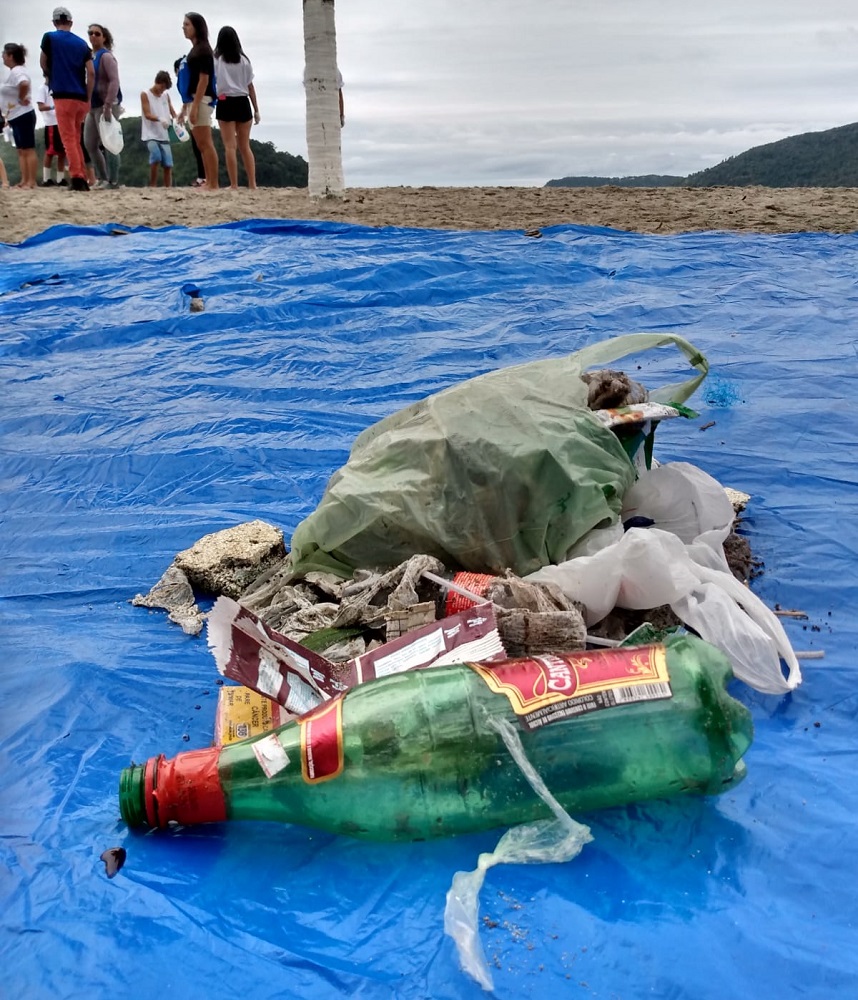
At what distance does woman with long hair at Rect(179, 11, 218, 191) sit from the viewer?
8.32 m

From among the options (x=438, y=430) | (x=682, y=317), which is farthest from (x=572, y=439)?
(x=682, y=317)

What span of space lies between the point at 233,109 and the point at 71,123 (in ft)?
4.91

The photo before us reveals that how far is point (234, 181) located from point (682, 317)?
250 inches

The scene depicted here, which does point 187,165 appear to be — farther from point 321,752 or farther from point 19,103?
point 321,752

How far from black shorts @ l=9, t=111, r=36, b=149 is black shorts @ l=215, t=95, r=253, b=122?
196 cm

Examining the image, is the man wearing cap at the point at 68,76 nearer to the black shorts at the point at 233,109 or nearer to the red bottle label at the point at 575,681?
the black shorts at the point at 233,109

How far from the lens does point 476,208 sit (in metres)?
7.72

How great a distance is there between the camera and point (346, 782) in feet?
4.67

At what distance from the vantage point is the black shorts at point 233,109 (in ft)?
28.3

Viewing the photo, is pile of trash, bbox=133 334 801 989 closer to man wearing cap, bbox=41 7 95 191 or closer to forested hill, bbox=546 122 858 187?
man wearing cap, bbox=41 7 95 191

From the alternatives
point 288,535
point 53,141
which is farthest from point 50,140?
point 288,535

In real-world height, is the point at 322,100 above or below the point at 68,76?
below

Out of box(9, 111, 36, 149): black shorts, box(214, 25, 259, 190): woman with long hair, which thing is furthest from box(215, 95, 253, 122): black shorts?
box(9, 111, 36, 149): black shorts

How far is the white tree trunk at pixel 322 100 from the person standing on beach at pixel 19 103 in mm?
2946
